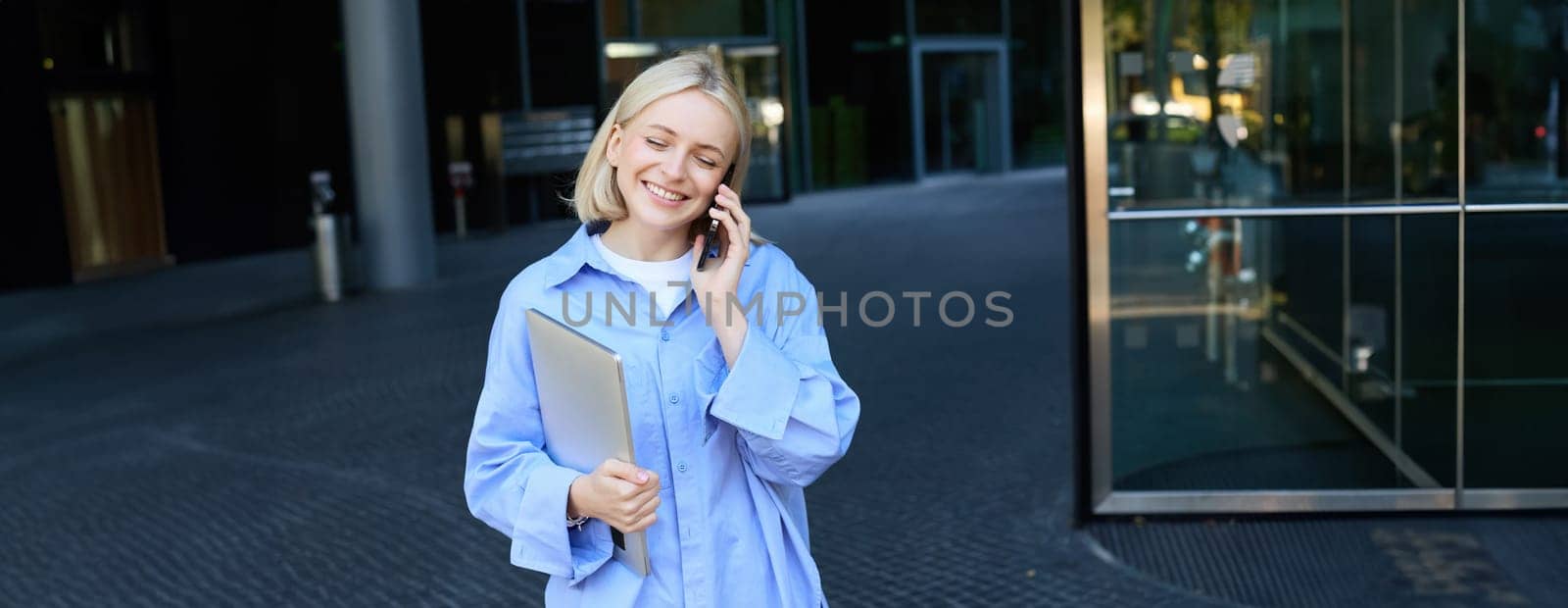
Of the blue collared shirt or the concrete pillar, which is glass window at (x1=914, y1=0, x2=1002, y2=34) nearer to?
the concrete pillar

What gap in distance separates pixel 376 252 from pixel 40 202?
3.64 metres

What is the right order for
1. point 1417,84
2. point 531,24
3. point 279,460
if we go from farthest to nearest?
point 531,24
point 279,460
point 1417,84

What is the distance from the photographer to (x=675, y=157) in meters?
2.33

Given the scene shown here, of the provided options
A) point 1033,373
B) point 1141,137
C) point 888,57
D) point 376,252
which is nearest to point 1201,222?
point 1141,137

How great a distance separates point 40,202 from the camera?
14.9 meters

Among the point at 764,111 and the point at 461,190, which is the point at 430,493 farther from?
the point at 764,111

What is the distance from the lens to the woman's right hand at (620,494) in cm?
216

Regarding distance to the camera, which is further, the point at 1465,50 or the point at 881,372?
the point at 881,372

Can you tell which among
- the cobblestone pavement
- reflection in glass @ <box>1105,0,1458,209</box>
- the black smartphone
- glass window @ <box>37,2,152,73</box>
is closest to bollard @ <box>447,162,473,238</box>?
glass window @ <box>37,2,152,73</box>

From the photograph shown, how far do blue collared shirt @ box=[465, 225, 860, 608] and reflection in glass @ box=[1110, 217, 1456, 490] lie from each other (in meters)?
3.69

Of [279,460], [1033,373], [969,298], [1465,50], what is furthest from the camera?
[969,298]

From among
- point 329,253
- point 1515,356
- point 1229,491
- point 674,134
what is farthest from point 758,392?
point 329,253

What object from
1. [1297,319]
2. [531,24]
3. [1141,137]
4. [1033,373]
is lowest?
[1033,373]

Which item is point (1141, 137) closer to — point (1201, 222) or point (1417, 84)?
point (1201, 222)
